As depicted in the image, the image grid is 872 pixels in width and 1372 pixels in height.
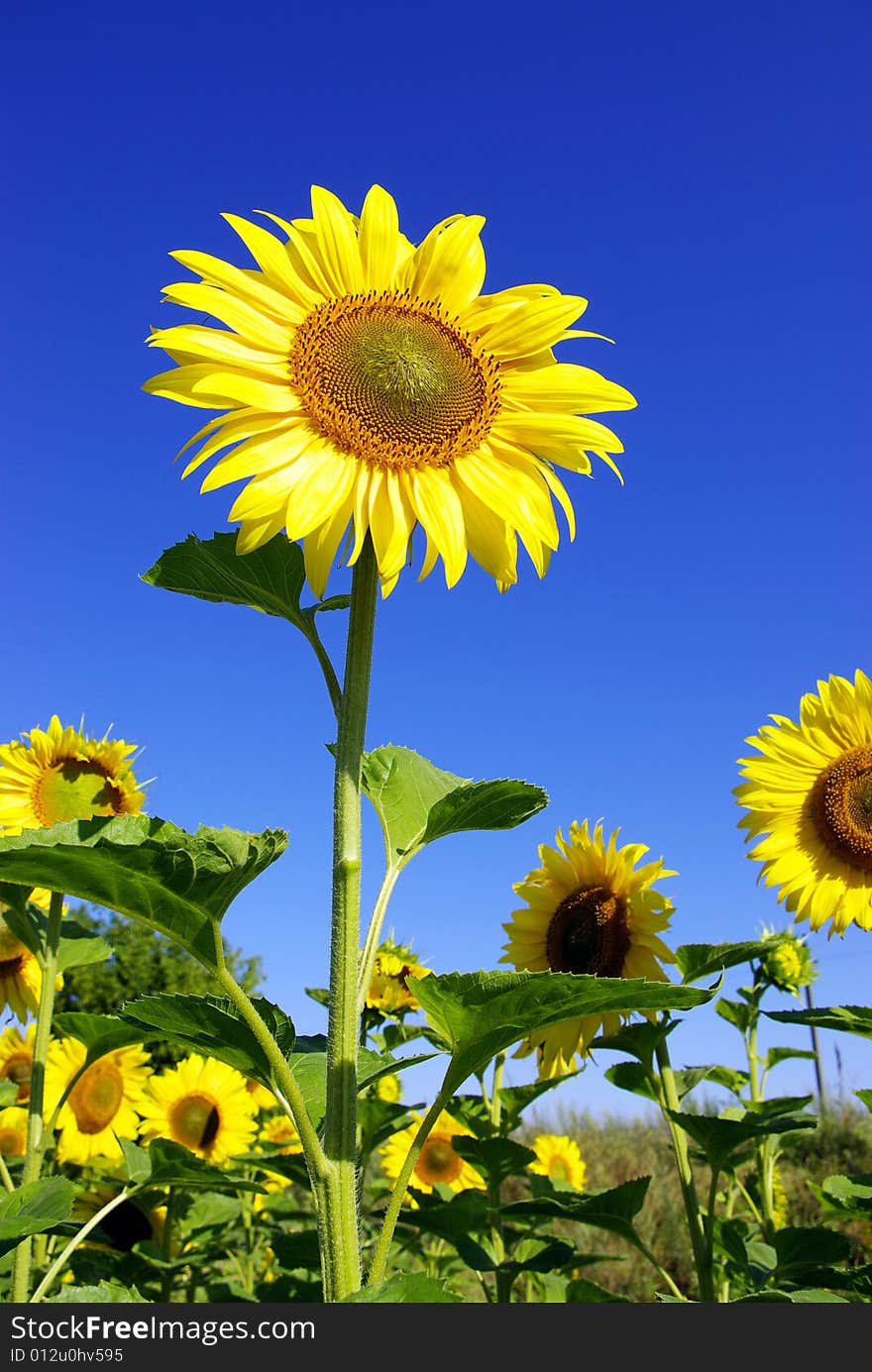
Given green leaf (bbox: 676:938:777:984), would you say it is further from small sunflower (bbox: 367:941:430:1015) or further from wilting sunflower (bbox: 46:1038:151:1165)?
wilting sunflower (bbox: 46:1038:151:1165)

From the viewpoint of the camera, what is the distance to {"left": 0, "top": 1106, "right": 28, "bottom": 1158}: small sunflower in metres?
4.95

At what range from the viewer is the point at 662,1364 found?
1.81m

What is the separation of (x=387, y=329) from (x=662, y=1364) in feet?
6.36

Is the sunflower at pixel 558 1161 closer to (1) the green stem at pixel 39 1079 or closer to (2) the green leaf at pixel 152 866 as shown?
(1) the green stem at pixel 39 1079

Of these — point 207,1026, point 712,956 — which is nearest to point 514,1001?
point 207,1026

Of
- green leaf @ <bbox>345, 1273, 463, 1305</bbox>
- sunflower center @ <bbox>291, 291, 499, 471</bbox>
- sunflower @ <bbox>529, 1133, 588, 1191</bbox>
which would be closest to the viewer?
green leaf @ <bbox>345, 1273, 463, 1305</bbox>

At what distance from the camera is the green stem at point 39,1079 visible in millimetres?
2814

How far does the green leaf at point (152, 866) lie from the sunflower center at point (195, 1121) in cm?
366

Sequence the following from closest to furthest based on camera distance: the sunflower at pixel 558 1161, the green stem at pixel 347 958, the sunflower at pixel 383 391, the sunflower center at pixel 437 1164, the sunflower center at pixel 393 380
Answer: the green stem at pixel 347 958, the sunflower at pixel 383 391, the sunflower center at pixel 393 380, the sunflower center at pixel 437 1164, the sunflower at pixel 558 1161

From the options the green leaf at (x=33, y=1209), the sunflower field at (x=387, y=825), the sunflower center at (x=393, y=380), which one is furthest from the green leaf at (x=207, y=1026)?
the sunflower center at (x=393, y=380)

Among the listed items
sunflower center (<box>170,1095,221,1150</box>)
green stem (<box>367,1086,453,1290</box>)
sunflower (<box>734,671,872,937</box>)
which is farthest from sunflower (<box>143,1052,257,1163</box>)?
green stem (<box>367,1086,453,1290</box>)

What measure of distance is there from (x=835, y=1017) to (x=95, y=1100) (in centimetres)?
350

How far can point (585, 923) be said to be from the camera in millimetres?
3498

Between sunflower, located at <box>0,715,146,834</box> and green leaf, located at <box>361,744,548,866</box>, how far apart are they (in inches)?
52.8
